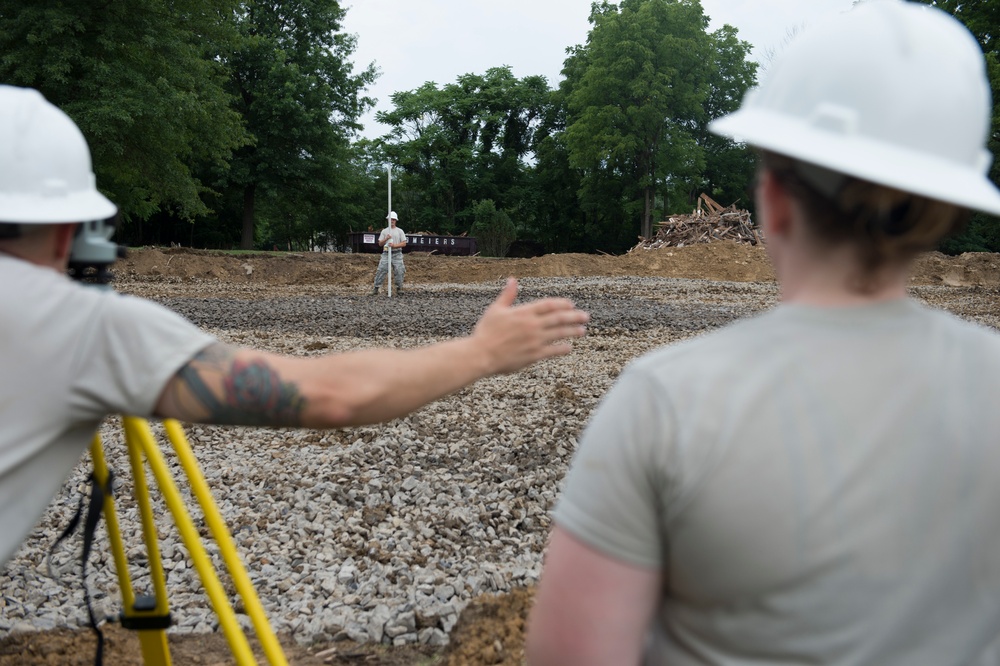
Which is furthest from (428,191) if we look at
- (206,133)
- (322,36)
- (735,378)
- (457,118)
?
(735,378)

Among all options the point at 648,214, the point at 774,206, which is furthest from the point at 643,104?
the point at 774,206

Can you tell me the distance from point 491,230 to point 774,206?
1912 inches

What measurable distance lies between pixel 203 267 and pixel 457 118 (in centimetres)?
3577

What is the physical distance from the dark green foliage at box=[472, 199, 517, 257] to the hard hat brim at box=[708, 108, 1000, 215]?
152 feet

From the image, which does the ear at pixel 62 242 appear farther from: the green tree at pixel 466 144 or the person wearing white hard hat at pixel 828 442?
the green tree at pixel 466 144

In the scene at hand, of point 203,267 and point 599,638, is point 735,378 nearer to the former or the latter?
point 599,638

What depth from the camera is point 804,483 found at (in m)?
1.07

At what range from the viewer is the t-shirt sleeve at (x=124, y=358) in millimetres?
1659

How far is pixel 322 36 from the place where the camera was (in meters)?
46.1

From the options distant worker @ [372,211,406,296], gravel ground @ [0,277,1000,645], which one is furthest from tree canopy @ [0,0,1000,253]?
gravel ground @ [0,277,1000,645]

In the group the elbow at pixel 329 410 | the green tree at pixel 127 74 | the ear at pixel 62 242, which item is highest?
the green tree at pixel 127 74

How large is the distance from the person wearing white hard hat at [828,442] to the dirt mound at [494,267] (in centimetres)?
2511

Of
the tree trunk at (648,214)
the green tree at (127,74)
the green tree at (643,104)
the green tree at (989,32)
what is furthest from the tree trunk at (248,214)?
the green tree at (989,32)

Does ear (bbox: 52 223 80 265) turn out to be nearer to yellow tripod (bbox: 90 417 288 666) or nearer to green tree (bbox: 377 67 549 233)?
yellow tripod (bbox: 90 417 288 666)
